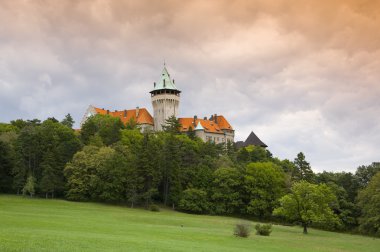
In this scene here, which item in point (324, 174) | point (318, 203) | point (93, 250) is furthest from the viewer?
point (324, 174)

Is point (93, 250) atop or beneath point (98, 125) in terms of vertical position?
beneath

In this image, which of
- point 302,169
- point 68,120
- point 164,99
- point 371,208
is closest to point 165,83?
point 164,99

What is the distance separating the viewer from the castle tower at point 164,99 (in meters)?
136

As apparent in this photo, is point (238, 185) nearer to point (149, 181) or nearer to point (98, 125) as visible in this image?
point (149, 181)

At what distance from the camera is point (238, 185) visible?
83.5 m

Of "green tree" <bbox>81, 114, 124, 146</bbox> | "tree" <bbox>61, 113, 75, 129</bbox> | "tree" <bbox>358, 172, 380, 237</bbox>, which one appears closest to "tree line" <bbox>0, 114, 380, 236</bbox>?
"tree" <bbox>358, 172, 380, 237</bbox>

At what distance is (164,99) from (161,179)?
55.9 metres

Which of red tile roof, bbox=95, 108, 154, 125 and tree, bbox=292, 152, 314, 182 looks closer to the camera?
tree, bbox=292, 152, 314, 182

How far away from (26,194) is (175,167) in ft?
85.0

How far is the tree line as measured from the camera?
7175 cm

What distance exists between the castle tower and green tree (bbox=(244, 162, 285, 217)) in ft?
181

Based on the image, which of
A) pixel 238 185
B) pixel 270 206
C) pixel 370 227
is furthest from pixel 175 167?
pixel 370 227

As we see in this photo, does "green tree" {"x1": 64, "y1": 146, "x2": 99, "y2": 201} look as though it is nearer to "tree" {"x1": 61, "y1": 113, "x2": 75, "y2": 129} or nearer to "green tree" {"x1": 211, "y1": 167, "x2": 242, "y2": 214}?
"green tree" {"x1": 211, "y1": 167, "x2": 242, "y2": 214}

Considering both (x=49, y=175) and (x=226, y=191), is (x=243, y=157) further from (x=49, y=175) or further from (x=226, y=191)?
(x=49, y=175)
